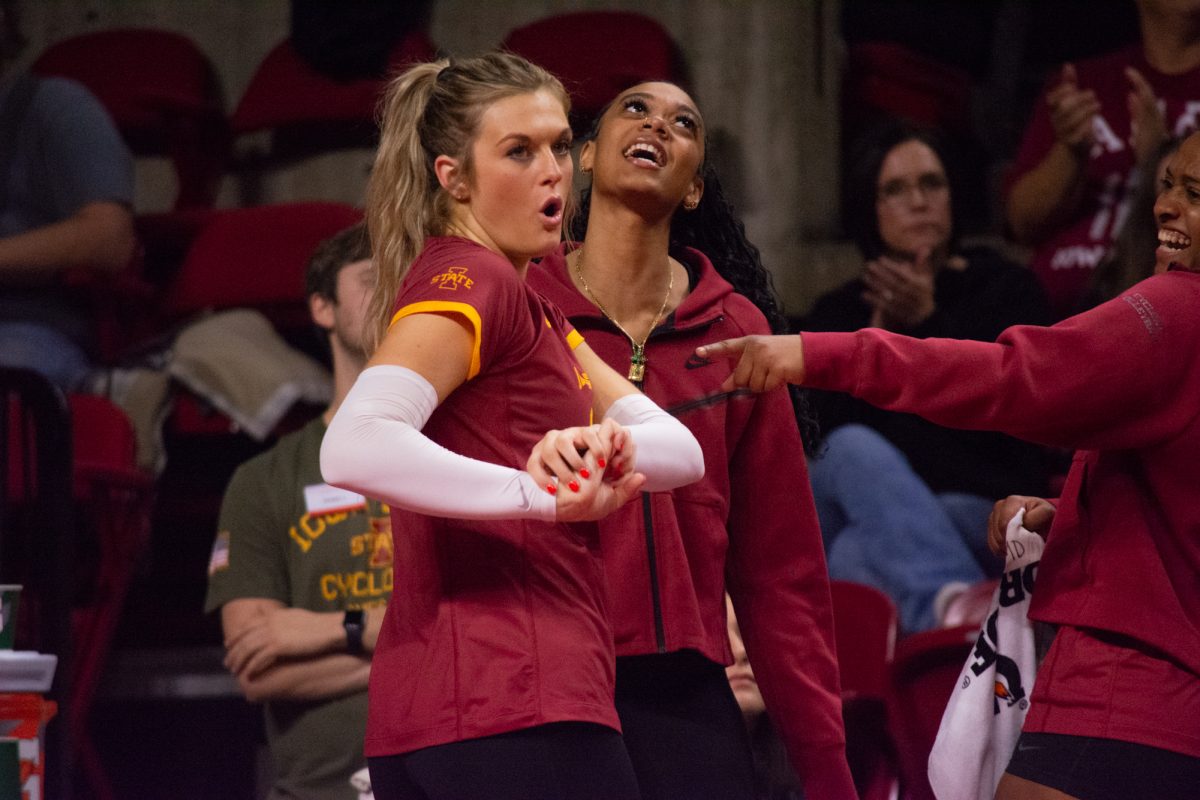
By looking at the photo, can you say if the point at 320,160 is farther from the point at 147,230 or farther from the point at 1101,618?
the point at 1101,618

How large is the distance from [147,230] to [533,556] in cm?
340

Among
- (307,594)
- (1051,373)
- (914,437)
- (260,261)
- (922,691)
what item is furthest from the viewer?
(260,261)

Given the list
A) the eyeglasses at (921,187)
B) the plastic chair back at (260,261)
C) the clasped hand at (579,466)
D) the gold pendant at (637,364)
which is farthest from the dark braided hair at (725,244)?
the plastic chair back at (260,261)

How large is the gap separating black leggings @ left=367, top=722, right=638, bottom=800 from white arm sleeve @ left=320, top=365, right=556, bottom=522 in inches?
8.9

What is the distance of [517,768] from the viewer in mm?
1539

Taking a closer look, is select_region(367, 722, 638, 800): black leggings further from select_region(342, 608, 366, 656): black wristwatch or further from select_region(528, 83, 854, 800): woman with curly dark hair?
select_region(342, 608, 366, 656): black wristwatch

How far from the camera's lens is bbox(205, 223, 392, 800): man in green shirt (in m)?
2.93

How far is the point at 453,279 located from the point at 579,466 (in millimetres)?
243

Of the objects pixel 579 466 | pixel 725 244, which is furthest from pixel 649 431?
pixel 725 244

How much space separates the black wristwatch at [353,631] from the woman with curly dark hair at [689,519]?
907mm

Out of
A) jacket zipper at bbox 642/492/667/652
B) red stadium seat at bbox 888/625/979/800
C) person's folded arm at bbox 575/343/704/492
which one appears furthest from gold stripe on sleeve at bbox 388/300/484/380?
red stadium seat at bbox 888/625/979/800

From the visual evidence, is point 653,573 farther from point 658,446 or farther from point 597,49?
point 597,49

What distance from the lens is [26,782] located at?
7.21ft

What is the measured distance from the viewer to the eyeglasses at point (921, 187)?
392cm
